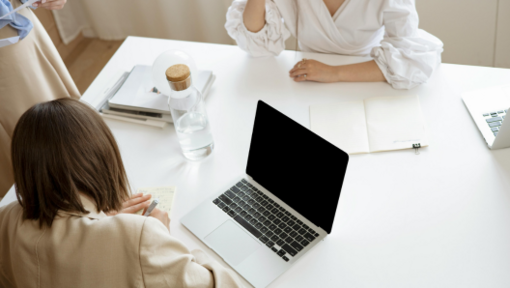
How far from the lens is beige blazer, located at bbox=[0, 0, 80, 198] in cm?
145

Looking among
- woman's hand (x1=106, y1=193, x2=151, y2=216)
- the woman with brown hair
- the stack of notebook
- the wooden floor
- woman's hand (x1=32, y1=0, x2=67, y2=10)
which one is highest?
woman's hand (x1=32, y1=0, x2=67, y2=10)

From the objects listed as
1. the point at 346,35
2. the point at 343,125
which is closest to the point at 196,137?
the point at 343,125

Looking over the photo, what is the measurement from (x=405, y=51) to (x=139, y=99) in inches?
31.5

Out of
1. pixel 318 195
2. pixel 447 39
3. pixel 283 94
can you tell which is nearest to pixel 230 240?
pixel 318 195

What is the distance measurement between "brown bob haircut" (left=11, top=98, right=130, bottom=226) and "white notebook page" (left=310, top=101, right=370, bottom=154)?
589 mm

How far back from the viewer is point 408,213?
949 mm

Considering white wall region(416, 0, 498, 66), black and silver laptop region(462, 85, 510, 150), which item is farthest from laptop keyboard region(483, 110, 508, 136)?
white wall region(416, 0, 498, 66)

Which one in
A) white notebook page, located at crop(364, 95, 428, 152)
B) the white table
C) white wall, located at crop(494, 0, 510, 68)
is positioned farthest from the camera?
white wall, located at crop(494, 0, 510, 68)

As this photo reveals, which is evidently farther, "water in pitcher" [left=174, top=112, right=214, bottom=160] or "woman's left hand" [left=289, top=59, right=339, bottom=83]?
"woman's left hand" [left=289, top=59, right=339, bottom=83]

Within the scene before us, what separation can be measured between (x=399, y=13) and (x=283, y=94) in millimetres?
421

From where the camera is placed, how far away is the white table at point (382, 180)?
858 mm

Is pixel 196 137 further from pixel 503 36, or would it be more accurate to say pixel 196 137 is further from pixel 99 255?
pixel 503 36

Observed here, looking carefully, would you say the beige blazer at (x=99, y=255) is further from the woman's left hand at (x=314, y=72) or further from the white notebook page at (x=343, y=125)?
the woman's left hand at (x=314, y=72)

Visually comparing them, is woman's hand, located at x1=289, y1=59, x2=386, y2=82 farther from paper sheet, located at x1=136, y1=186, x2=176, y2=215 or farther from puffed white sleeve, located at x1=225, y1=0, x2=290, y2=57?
paper sheet, located at x1=136, y1=186, x2=176, y2=215
